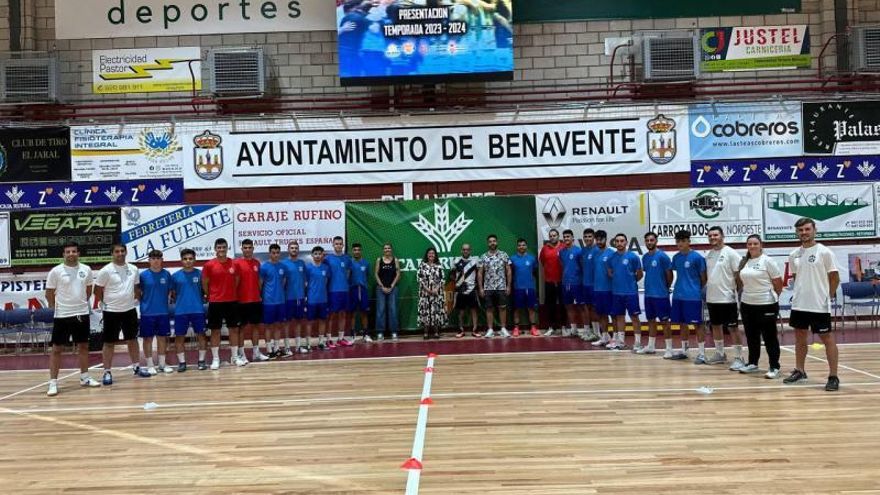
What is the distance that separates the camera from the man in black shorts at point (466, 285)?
13391 mm

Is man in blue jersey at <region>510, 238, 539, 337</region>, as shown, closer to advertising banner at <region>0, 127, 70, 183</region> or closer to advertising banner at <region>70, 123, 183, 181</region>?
advertising banner at <region>70, 123, 183, 181</region>

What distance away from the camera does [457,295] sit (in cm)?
1347

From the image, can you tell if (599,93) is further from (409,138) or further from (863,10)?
(863,10)

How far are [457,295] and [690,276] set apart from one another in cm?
480

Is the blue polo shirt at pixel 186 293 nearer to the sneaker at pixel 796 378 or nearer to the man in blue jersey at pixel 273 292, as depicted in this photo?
the man in blue jersey at pixel 273 292

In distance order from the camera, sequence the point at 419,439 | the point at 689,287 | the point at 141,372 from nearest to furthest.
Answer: the point at 419,439 → the point at 689,287 → the point at 141,372

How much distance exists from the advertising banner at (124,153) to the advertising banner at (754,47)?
418 inches

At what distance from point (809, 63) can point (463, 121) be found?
711cm

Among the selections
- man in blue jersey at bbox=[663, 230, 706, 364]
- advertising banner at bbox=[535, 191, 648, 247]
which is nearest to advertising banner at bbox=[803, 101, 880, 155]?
advertising banner at bbox=[535, 191, 648, 247]

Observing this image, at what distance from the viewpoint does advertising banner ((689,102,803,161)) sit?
46.1 feet

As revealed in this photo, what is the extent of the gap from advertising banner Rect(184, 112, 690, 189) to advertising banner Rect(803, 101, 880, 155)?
93.8 inches

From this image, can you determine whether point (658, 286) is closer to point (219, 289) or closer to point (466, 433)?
point (466, 433)

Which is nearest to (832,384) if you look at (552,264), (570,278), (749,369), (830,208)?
(749,369)

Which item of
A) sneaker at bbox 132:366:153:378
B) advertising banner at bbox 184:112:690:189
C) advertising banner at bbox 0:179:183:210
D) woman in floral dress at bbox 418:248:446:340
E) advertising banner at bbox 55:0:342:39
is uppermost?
advertising banner at bbox 55:0:342:39
